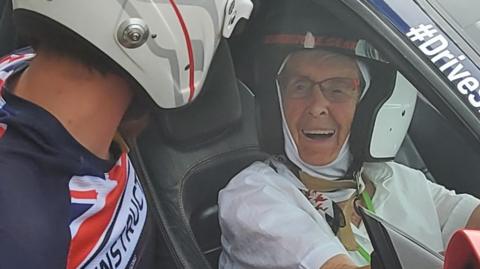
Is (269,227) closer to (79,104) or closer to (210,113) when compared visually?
(210,113)

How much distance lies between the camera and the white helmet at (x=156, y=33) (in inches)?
55.5

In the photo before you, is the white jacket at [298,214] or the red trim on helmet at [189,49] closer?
the red trim on helmet at [189,49]

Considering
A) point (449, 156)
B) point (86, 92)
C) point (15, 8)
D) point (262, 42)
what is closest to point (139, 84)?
point (86, 92)

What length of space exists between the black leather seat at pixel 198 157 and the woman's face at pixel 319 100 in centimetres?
12

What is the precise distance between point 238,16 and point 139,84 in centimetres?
26

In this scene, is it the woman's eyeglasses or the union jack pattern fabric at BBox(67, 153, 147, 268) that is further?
the woman's eyeglasses

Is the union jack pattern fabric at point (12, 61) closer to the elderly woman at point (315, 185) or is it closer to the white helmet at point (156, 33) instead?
the white helmet at point (156, 33)

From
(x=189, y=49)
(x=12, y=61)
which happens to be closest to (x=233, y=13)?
(x=189, y=49)

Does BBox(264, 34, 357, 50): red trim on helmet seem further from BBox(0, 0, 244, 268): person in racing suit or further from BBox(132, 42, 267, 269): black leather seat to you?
BBox(0, 0, 244, 268): person in racing suit

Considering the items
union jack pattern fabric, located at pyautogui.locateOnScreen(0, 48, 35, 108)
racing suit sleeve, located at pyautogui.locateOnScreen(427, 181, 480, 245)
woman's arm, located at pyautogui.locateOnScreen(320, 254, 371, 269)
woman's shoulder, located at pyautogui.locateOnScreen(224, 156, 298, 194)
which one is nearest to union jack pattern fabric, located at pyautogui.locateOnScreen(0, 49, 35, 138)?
union jack pattern fabric, located at pyautogui.locateOnScreen(0, 48, 35, 108)

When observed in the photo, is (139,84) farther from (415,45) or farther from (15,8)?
(415,45)

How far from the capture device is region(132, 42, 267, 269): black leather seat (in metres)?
1.79

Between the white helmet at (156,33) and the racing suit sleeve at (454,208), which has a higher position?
the white helmet at (156,33)

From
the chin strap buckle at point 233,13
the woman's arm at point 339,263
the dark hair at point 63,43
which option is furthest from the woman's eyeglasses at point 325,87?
the dark hair at point 63,43
